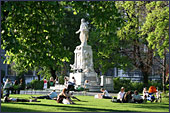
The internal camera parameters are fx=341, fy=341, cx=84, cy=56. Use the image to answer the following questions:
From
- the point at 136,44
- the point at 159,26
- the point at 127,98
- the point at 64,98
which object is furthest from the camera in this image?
the point at 136,44

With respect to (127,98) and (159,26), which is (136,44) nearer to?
(159,26)

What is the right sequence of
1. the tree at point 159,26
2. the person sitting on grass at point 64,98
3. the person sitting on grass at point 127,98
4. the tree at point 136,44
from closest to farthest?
1. the person sitting on grass at point 64,98
2. the person sitting on grass at point 127,98
3. the tree at point 159,26
4. the tree at point 136,44

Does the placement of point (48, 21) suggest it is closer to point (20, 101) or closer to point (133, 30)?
A: point (20, 101)

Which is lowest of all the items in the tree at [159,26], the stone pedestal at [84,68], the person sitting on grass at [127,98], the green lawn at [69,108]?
the green lawn at [69,108]

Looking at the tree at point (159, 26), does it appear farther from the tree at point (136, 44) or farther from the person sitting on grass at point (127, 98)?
the person sitting on grass at point (127, 98)

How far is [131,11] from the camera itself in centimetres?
3822

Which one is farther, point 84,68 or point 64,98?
point 84,68

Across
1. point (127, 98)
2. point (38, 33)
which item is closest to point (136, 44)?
point (127, 98)

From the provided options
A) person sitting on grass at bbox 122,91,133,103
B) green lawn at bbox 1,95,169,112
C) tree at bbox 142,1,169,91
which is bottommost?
green lawn at bbox 1,95,169,112

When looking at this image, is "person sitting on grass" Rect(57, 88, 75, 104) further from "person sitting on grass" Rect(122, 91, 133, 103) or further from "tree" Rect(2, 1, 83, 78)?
"person sitting on grass" Rect(122, 91, 133, 103)

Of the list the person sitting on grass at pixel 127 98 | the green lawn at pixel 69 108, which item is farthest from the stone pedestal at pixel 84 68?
the green lawn at pixel 69 108

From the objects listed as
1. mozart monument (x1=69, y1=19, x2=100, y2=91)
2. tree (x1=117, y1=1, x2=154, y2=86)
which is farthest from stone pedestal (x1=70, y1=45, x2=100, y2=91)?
tree (x1=117, y1=1, x2=154, y2=86)

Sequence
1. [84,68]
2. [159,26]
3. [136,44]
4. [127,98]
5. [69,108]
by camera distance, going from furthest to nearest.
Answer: [136,44], [84,68], [159,26], [127,98], [69,108]

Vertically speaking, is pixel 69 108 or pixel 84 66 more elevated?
pixel 84 66
